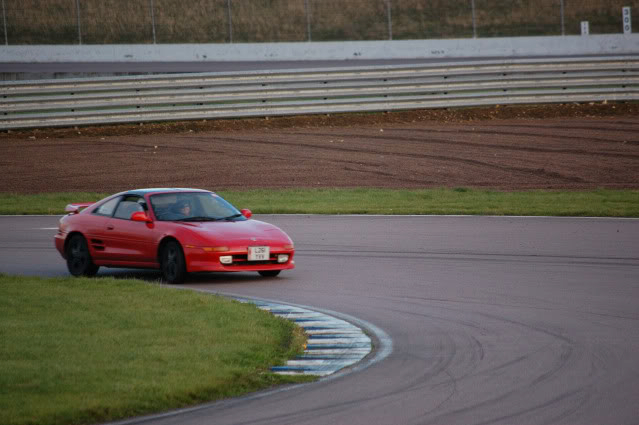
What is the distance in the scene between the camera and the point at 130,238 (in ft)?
47.4

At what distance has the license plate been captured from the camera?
13.9 m

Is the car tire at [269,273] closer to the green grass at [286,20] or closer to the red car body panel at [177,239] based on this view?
the red car body panel at [177,239]

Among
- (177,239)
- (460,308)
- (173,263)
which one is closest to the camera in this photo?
(460,308)

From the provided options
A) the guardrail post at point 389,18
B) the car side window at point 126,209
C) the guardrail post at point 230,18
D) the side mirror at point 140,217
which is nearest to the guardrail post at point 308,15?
the guardrail post at point 230,18

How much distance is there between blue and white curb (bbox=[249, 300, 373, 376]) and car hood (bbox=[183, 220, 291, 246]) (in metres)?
2.10

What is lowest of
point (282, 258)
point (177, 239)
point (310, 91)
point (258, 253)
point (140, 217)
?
point (282, 258)

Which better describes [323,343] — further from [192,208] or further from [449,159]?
[449,159]

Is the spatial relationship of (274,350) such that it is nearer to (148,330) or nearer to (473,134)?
(148,330)

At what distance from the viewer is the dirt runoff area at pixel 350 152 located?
992 inches

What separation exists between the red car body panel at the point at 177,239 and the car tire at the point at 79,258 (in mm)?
66

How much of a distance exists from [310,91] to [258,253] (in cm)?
1819

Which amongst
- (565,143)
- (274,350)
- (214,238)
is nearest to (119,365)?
(274,350)

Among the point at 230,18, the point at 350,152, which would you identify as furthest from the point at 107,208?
the point at 230,18

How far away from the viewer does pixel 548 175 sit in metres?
25.0
